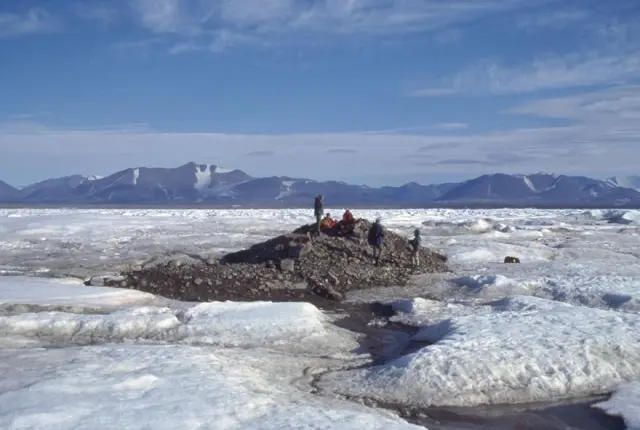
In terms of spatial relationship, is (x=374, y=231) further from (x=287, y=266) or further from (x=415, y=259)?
(x=287, y=266)

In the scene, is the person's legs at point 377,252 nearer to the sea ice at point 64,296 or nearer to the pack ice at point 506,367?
the sea ice at point 64,296

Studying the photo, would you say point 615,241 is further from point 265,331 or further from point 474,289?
point 265,331

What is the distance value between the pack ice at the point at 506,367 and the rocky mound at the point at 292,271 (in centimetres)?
744

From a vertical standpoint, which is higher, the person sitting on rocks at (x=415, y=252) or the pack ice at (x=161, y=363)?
the person sitting on rocks at (x=415, y=252)

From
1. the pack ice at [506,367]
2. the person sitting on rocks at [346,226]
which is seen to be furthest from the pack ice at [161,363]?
the person sitting on rocks at [346,226]

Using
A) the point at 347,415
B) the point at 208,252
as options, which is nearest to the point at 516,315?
the point at 347,415

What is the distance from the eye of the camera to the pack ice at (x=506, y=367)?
9.85 metres

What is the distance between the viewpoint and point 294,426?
303 inches

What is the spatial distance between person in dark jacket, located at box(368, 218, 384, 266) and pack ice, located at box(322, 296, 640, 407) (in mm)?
9466

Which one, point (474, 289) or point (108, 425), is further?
point (474, 289)

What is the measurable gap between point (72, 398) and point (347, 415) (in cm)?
356

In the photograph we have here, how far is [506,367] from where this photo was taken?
1048cm

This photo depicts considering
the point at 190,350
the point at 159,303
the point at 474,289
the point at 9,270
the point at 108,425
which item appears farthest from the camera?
the point at 9,270

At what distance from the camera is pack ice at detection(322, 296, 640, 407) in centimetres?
985
